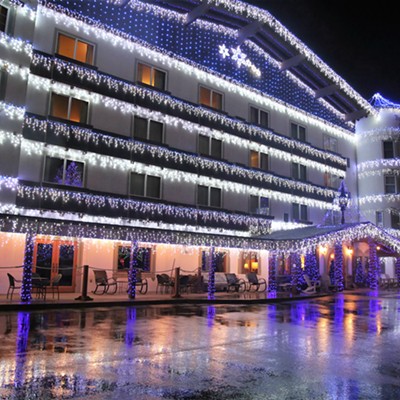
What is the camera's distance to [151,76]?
81.1 ft

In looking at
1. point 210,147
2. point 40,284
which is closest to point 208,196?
point 210,147

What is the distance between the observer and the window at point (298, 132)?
1292 inches

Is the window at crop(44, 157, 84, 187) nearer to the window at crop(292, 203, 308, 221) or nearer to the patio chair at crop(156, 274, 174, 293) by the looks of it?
the patio chair at crop(156, 274, 174, 293)

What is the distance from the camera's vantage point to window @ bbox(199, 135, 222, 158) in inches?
1049

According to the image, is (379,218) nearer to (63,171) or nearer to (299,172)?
(299,172)

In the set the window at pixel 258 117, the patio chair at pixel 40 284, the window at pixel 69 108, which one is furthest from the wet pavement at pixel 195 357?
the window at pixel 258 117

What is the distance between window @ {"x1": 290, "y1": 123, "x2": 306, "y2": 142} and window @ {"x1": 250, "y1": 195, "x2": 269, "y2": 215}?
5886 mm

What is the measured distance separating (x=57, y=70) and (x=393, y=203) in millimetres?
27382

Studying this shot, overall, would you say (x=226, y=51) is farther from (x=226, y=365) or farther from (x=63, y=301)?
(x=226, y=365)

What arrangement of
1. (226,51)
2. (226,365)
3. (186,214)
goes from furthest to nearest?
(226,51) < (186,214) < (226,365)

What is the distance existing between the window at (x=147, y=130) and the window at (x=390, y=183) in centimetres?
2090

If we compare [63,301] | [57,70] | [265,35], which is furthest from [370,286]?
[57,70]

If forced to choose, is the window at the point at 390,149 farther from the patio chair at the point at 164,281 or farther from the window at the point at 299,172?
the patio chair at the point at 164,281

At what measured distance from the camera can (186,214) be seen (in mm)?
24719
